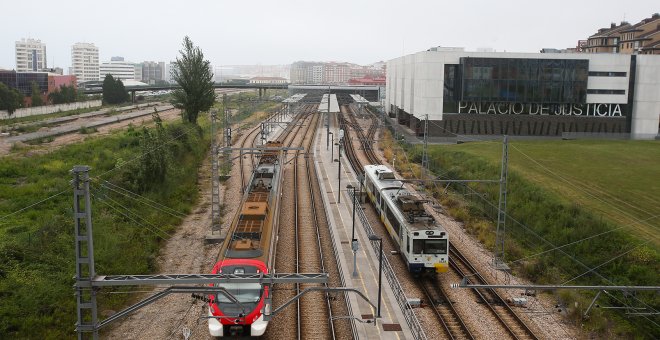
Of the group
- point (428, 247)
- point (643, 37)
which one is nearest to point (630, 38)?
point (643, 37)

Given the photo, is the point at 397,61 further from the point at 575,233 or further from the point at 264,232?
the point at 264,232

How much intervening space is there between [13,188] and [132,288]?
1243 cm

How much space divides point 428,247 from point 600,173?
2476 cm

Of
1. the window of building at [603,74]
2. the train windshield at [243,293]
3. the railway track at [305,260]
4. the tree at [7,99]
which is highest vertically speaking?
the window of building at [603,74]

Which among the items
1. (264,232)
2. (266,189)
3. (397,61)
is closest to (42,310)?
(264,232)

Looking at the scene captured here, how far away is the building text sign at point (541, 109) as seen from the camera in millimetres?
63000

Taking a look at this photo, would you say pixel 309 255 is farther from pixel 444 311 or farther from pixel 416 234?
pixel 444 311

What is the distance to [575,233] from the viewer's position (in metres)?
28.1

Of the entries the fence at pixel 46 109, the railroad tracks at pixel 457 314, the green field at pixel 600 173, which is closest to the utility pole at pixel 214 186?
the railroad tracks at pixel 457 314

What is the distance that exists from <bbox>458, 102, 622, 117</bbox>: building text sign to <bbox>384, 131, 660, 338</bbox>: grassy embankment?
10.1m

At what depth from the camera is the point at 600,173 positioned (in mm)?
41094

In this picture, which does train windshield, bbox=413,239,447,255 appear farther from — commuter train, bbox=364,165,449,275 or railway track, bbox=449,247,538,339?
railway track, bbox=449,247,538,339

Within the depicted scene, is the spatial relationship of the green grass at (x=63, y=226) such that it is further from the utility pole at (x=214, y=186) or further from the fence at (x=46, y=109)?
the fence at (x=46, y=109)

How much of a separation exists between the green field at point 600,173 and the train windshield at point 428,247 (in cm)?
1082
